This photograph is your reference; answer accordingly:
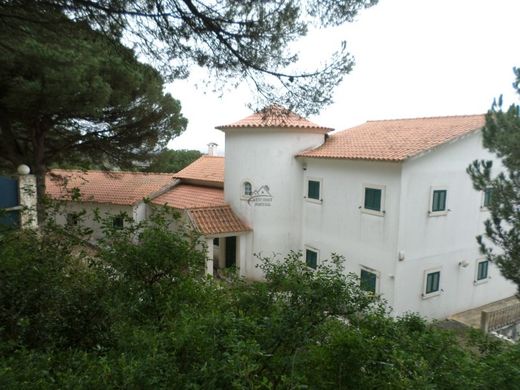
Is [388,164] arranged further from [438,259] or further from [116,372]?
[116,372]

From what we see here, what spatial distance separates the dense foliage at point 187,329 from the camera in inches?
132

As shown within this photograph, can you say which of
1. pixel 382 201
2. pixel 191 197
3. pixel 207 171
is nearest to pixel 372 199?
pixel 382 201

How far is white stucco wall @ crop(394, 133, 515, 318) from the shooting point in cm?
1352

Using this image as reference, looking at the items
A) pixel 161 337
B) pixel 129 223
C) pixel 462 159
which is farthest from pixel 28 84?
pixel 462 159

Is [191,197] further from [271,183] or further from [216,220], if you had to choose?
[271,183]

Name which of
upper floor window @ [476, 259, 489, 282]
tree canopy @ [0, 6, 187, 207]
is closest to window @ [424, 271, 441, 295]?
upper floor window @ [476, 259, 489, 282]

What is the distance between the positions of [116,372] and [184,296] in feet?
5.92

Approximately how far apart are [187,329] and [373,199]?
11.8 m

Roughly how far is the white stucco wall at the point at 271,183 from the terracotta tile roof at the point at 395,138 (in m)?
0.87

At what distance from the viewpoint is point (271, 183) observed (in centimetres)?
1731

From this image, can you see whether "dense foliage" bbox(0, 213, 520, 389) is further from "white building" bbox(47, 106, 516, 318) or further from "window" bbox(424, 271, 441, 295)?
"window" bbox(424, 271, 441, 295)

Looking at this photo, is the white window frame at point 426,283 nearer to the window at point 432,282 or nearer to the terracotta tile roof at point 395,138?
the window at point 432,282

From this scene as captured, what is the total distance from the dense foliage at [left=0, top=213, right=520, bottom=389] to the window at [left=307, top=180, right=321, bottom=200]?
11286 millimetres

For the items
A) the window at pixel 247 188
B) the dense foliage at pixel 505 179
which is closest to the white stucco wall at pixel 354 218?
the window at pixel 247 188
